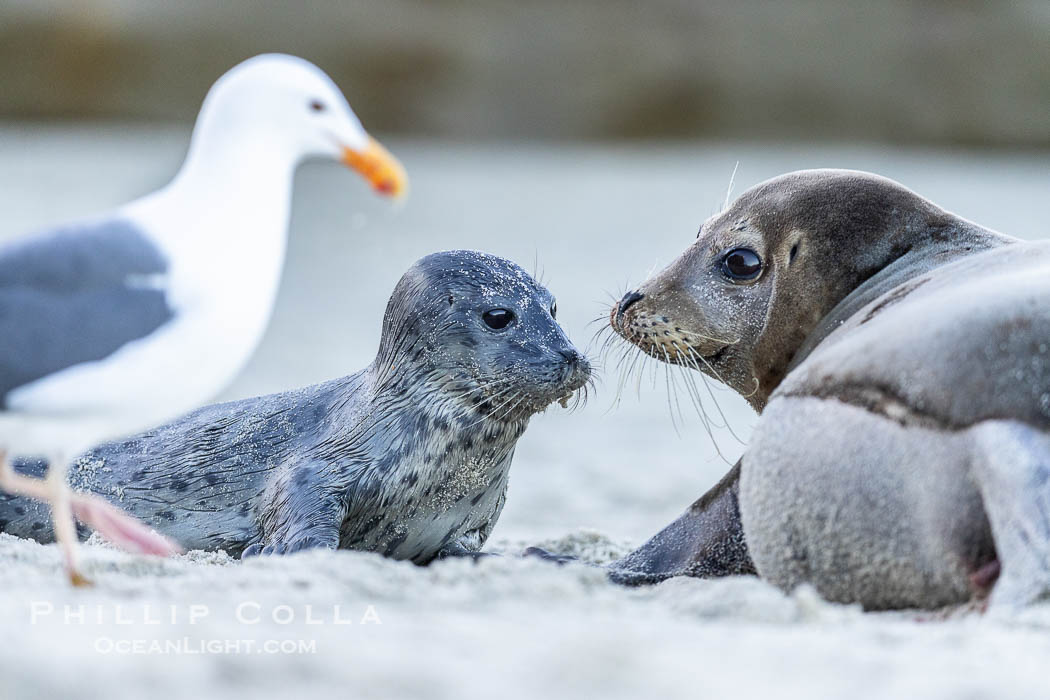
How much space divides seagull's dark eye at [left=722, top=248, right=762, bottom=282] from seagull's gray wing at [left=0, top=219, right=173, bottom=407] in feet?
6.34

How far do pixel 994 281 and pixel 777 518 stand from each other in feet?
2.32

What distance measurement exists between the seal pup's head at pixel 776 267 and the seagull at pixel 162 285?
5.05ft

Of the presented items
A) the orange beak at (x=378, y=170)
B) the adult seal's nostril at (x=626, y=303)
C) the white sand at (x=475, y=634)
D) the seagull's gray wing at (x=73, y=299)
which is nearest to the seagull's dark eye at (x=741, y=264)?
the adult seal's nostril at (x=626, y=303)

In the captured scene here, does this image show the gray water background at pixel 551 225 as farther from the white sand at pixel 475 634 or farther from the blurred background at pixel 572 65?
the white sand at pixel 475 634

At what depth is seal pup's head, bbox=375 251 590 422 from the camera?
3.93m

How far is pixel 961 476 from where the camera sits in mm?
2604

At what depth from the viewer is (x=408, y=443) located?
396 cm

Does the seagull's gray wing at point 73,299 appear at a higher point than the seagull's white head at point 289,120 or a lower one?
lower

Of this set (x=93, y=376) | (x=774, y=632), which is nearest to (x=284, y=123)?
(x=93, y=376)

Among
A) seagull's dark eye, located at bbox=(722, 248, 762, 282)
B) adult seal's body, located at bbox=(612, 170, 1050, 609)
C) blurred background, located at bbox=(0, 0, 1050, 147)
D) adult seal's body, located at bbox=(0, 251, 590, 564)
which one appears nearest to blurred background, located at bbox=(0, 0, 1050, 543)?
blurred background, located at bbox=(0, 0, 1050, 147)

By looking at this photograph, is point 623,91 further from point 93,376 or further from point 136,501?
point 93,376

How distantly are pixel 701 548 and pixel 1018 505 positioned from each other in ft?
3.76

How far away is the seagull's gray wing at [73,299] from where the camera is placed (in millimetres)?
2369

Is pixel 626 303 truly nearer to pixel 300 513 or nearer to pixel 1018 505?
pixel 300 513
